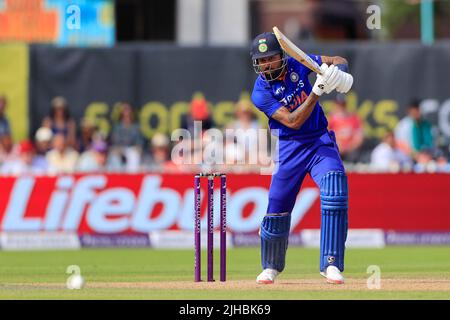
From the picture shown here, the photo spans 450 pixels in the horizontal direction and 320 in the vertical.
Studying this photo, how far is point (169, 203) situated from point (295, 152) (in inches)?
298

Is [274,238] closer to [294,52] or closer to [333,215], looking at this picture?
[333,215]

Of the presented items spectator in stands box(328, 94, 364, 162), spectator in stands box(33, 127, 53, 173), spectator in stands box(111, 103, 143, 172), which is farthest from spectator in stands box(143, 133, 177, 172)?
spectator in stands box(328, 94, 364, 162)

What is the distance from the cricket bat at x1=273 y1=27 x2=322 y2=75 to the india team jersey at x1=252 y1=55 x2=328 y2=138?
0.30 metres

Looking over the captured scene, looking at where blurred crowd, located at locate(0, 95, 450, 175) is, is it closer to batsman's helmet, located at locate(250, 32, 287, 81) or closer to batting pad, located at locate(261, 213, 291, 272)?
batting pad, located at locate(261, 213, 291, 272)

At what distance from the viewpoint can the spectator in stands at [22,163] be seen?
19.5 meters

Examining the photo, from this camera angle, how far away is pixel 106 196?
1889 centimetres

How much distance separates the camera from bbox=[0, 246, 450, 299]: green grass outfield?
1066cm

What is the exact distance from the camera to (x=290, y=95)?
37.4 feet

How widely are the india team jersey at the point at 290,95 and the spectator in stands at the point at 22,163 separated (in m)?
8.53

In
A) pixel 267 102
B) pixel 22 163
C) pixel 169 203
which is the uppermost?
pixel 267 102

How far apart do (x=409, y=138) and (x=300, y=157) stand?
972 centimetres

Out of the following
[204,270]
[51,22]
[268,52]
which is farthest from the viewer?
[51,22]

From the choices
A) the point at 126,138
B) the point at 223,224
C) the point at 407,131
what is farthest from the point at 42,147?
the point at 223,224
